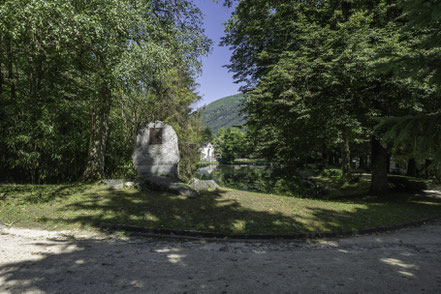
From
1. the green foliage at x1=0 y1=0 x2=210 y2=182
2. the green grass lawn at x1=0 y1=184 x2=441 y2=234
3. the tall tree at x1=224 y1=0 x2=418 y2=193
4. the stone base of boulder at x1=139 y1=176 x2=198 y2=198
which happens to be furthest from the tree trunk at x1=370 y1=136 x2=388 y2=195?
the green foliage at x1=0 y1=0 x2=210 y2=182

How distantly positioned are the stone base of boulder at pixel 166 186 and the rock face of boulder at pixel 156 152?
1037 millimetres

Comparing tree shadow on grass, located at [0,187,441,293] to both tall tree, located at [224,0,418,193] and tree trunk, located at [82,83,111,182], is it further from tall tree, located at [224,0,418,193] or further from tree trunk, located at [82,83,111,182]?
tall tree, located at [224,0,418,193]

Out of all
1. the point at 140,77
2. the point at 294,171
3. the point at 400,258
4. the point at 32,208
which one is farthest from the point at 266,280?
the point at 294,171

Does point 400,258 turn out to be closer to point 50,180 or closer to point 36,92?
point 50,180

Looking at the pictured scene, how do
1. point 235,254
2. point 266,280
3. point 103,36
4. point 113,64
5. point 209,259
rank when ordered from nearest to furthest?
1. point 266,280
2. point 209,259
3. point 235,254
4. point 103,36
5. point 113,64

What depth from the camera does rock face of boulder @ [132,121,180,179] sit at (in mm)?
10438

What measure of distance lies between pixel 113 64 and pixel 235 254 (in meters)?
8.17

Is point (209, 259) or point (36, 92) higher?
point (36, 92)

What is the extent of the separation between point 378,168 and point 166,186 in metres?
11.3

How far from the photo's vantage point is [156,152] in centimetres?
1062

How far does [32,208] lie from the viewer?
6.48 meters

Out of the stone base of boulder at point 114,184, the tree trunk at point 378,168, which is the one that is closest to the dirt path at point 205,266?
the stone base of boulder at point 114,184

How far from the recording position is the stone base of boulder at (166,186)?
8.73 metres

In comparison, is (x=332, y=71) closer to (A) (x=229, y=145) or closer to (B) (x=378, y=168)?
(B) (x=378, y=168)
